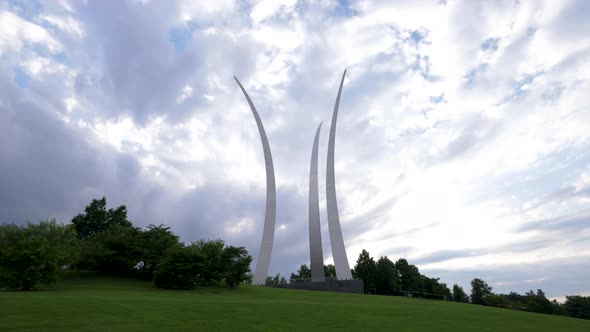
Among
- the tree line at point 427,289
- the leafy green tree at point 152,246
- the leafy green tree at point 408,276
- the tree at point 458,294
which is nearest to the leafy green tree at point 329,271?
the tree line at point 427,289

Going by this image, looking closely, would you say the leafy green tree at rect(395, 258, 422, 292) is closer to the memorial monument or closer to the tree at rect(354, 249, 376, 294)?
the tree at rect(354, 249, 376, 294)

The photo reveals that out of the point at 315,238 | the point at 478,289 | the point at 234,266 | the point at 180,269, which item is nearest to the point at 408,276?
the point at 478,289

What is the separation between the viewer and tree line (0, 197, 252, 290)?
2403 cm

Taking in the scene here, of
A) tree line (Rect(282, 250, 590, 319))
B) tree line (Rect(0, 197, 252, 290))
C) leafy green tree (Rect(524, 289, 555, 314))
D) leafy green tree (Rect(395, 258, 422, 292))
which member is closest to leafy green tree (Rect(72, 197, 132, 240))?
tree line (Rect(0, 197, 252, 290))

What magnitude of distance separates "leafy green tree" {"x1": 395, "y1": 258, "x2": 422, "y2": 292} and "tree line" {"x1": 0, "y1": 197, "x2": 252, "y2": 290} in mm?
43680

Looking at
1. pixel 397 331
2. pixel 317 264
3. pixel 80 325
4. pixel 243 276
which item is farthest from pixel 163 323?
pixel 317 264

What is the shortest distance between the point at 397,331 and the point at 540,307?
44.0 m

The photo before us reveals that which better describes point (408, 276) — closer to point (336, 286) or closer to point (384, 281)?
point (384, 281)

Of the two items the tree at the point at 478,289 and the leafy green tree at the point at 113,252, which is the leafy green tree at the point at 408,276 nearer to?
the tree at the point at 478,289

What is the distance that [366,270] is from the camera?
59688 mm

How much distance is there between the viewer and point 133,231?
37188mm

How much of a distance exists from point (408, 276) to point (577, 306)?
27244 mm

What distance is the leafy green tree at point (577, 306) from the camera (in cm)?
4416

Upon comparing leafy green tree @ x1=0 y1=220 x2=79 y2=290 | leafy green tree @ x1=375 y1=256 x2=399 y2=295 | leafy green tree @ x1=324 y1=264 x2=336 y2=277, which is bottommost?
leafy green tree @ x1=0 y1=220 x2=79 y2=290
